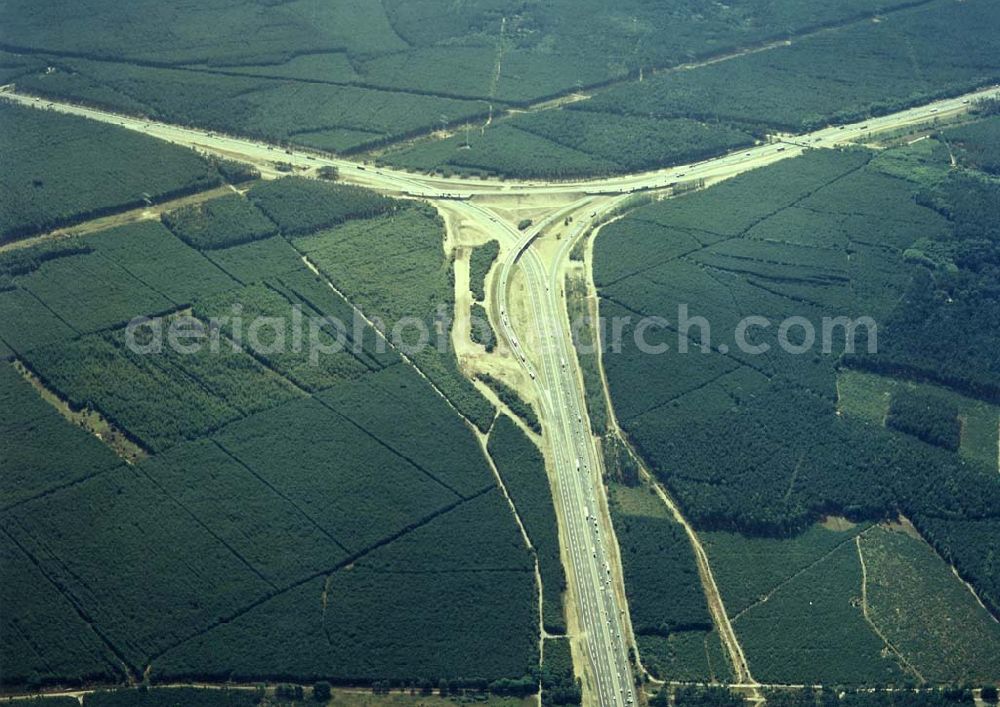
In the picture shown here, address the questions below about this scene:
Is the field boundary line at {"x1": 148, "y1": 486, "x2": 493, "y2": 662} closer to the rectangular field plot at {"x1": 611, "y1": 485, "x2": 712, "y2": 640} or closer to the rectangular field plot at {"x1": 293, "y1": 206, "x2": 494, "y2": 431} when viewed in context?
the rectangular field plot at {"x1": 293, "y1": 206, "x2": 494, "y2": 431}

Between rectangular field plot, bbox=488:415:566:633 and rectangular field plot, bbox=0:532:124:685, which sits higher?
rectangular field plot, bbox=488:415:566:633

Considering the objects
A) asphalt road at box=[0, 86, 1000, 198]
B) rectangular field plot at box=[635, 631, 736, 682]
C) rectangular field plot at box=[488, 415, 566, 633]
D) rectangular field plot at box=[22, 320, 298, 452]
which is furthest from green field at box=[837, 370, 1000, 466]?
rectangular field plot at box=[22, 320, 298, 452]

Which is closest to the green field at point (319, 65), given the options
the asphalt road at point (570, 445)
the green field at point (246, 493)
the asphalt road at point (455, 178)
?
the asphalt road at point (455, 178)

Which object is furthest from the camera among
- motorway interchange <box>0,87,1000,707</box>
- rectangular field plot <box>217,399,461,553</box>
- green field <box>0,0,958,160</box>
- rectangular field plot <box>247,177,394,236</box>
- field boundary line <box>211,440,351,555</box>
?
green field <box>0,0,958,160</box>

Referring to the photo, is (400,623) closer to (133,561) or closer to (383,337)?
(133,561)

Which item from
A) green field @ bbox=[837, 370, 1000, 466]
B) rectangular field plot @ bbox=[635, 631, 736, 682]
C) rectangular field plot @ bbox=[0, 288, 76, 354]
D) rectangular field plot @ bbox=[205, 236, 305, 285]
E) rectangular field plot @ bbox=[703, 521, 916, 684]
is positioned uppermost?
rectangular field plot @ bbox=[205, 236, 305, 285]

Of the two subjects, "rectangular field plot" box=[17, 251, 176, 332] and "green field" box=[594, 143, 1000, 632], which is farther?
"rectangular field plot" box=[17, 251, 176, 332]

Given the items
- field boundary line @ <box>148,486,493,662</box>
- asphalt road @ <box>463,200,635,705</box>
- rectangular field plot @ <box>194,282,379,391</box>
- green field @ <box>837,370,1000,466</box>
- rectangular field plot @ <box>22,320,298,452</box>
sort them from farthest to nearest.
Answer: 1. rectangular field plot @ <box>194,282,379,391</box>
2. green field @ <box>837,370,1000,466</box>
3. rectangular field plot @ <box>22,320,298,452</box>
4. asphalt road @ <box>463,200,635,705</box>
5. field boundary line @ <box>148,486,493,662</box>
